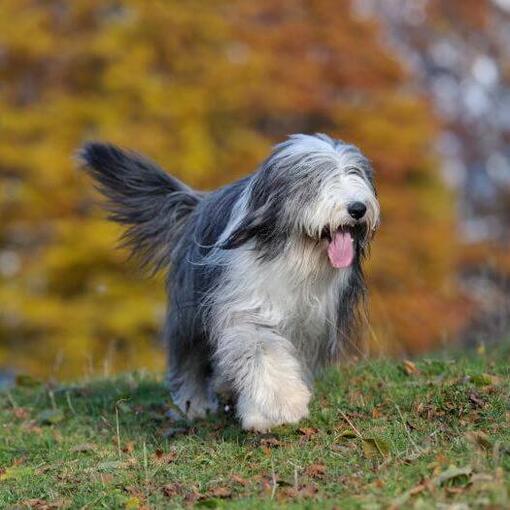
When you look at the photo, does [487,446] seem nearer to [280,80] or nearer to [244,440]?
[244,440]

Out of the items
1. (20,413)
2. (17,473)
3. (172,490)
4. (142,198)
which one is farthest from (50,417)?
(172,490)

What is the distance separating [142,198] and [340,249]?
2.01 meters

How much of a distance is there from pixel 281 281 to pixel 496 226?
23684 millimetres

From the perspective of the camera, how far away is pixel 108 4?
17453 mm

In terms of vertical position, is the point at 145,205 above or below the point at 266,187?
below

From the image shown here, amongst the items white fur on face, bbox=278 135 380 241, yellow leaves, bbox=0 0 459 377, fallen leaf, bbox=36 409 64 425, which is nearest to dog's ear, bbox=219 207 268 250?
white fur on face, bbox=278 135 380 241

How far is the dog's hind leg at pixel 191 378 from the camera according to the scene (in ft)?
20.8

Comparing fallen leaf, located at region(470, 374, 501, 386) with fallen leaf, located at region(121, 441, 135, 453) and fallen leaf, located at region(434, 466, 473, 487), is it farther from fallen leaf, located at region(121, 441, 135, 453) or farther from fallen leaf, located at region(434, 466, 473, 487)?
fallen leaf, located at region(121, 441, 135, 453)

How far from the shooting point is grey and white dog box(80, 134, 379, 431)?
536 cm

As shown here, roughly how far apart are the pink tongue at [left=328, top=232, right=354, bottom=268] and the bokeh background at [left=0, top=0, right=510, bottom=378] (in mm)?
9011

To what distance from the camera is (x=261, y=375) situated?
5.32m

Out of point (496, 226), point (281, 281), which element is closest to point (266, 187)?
point (281, 281)

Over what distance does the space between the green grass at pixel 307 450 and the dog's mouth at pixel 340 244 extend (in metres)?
0.83

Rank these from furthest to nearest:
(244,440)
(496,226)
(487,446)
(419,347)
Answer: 1. (496,226)
2. (419,347)
3. (244,440)
4. (487,446)
